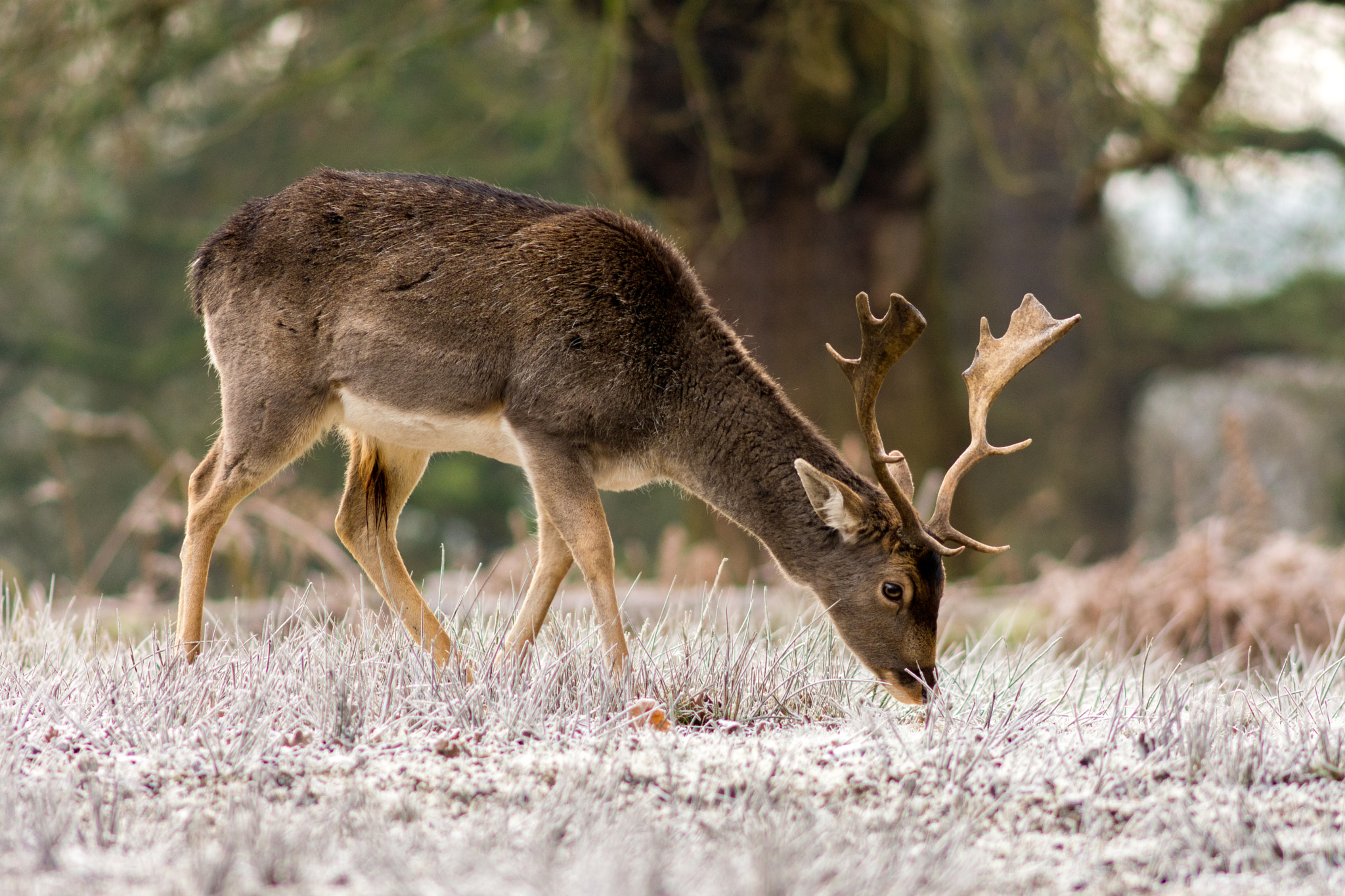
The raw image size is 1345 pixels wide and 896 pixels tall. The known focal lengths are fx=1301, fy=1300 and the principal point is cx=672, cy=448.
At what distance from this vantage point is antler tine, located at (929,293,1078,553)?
13.6ft

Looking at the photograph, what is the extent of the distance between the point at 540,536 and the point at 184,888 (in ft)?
7.51

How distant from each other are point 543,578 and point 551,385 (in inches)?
29.0

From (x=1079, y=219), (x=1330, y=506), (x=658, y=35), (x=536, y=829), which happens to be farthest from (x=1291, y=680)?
(x=1330, y=506)

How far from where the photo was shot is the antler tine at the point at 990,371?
4152 mm

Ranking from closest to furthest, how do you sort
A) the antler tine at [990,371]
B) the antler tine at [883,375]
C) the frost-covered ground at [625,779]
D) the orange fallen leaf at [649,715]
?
the frost-covered ground at [625,779], the orange fallen leaf at [649,715], the antler tine at [883,375], the antler tine at [990,371]

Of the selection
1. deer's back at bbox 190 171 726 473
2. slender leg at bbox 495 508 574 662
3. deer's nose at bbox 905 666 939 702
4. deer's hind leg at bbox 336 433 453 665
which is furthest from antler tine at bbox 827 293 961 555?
deer's hind leg at bbox 336 433 453 665

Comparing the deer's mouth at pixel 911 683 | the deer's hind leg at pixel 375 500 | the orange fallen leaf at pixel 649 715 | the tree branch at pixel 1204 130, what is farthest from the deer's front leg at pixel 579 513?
the tree branch at pixel 1204 130

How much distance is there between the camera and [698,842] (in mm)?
2707

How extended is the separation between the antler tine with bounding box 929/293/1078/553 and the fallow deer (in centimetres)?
1

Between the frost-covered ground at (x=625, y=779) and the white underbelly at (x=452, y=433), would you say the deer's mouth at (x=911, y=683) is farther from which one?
the white underbelly at (x=452, y=433)

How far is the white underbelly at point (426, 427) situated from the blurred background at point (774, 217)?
1.71ft

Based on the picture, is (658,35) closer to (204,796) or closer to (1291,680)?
(1291,680)

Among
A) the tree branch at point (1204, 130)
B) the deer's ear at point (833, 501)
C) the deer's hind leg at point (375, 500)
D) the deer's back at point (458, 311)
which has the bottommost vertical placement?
the deer's hind leg at point (375, 500)

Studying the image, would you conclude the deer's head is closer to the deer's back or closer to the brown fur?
the brown fur
